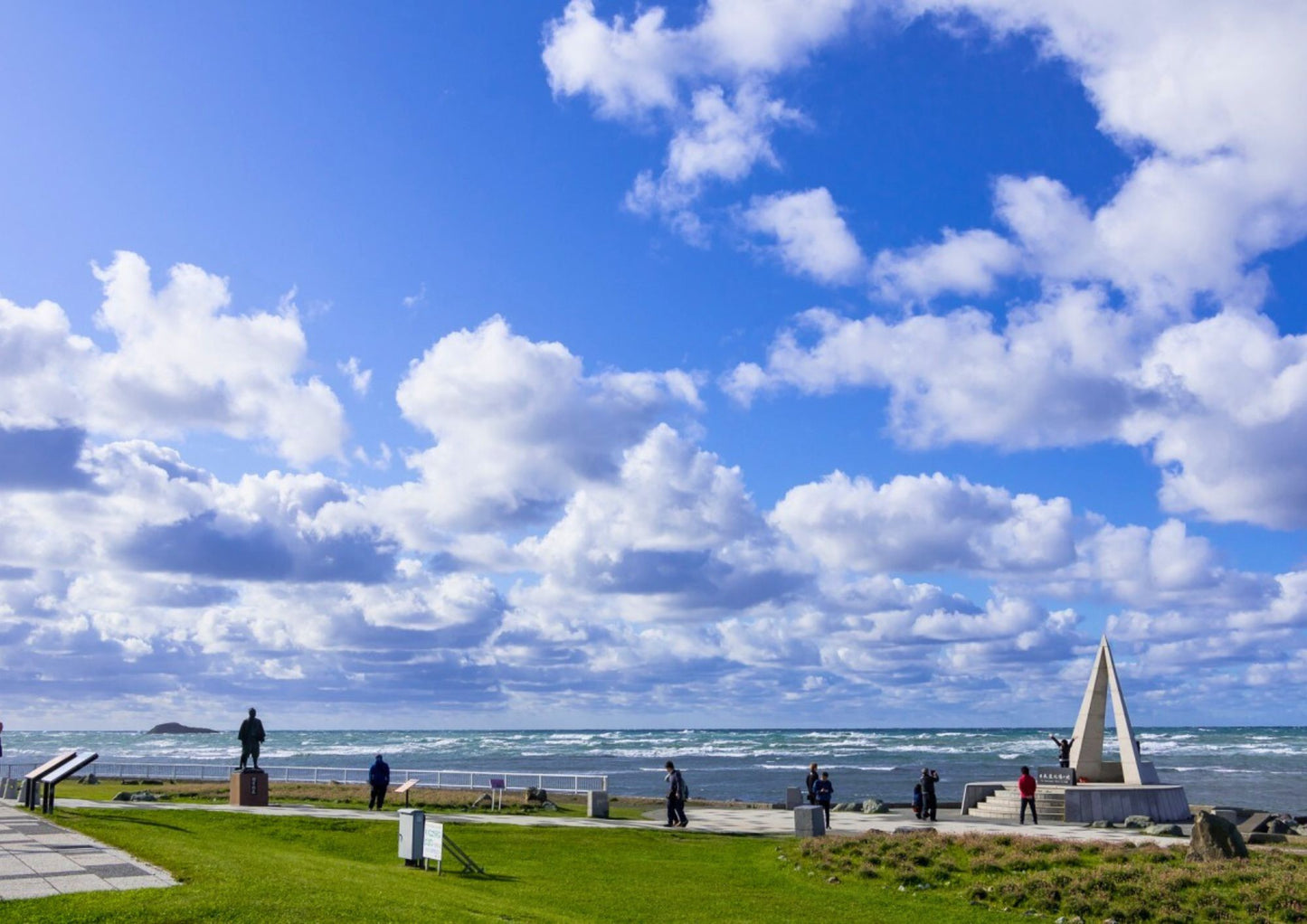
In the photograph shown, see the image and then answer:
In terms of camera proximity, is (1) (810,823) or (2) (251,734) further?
(2) (251,734)

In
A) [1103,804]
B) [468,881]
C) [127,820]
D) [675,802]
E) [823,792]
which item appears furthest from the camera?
[1103,804]

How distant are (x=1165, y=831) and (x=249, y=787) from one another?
2162cm

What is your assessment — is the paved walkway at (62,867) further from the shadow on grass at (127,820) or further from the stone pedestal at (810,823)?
the stone pedestal at (810,823)

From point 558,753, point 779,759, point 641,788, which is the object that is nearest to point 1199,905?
point 641,788

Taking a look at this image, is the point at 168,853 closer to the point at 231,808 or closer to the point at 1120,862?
the point at 231,808

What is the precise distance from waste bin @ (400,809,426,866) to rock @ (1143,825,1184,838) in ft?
55.1

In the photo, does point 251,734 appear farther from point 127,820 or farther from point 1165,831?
point 1165,831

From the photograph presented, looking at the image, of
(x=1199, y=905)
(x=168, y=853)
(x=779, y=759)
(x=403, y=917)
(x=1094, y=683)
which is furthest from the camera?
(x=779, y=759)

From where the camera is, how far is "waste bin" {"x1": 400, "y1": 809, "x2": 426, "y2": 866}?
16438 mm

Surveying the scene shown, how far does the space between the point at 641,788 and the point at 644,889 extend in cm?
3884

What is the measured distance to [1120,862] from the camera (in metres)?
17.7

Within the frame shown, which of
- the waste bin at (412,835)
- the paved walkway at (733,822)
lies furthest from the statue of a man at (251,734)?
the waste bin at (412,835)

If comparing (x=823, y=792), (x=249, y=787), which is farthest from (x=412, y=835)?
(x=823, y=792)

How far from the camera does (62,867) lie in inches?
482
